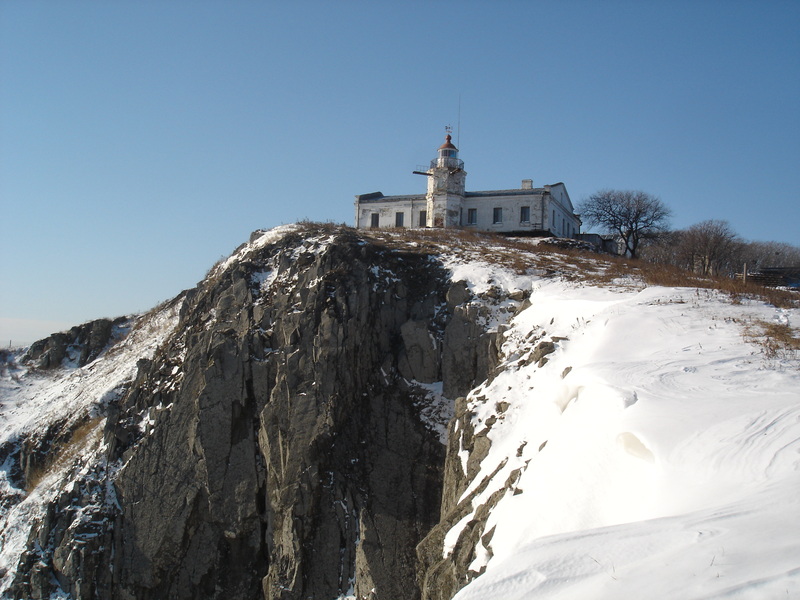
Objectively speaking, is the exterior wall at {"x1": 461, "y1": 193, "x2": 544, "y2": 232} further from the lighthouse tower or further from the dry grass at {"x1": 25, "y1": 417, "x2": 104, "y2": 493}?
the dry grass at {"x1": 25, "y1": 417, "x2": 104, "y2": 493}

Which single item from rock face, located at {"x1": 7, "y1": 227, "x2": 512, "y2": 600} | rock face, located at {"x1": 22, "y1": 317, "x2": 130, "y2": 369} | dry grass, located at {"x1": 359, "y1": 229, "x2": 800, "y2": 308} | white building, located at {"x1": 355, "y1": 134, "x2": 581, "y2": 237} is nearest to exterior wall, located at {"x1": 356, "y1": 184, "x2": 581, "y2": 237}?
white building, located at {"x1": 355, "y1": 134, "x2": 581, "y2": 237}

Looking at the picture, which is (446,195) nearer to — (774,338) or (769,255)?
(774,338)


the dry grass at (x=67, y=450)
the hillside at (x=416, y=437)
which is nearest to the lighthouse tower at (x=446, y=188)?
the hillside at (x=416, y=437)

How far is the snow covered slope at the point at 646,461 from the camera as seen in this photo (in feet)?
20.6

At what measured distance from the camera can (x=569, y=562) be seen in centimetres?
674

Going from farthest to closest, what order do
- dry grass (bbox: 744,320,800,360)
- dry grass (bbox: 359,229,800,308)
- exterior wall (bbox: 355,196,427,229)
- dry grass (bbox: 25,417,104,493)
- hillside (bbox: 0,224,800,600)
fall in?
exterior wall (bbox: 355,196,427,229) < dry grass (bbox: 25,417,104,493) < dry grass (bbox: 359,229,800,308) < dry grass (bbox: 744,320,800,360) < hillside (bbox: 0,224,800,600)

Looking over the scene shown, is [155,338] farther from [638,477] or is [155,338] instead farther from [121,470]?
[638,477]

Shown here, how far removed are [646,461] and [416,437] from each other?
40.1ft

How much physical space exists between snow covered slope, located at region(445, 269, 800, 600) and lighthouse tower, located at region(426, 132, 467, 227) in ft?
75.1

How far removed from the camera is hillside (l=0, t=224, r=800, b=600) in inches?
299

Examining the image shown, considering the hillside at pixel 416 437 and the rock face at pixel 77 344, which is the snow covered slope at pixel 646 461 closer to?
the hillside at pixel 416 437

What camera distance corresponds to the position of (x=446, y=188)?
39.0 meters

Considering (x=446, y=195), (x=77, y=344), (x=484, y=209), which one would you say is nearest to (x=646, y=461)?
(x=446, y=195)

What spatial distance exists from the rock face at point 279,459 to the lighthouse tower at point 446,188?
1555 centimetres
